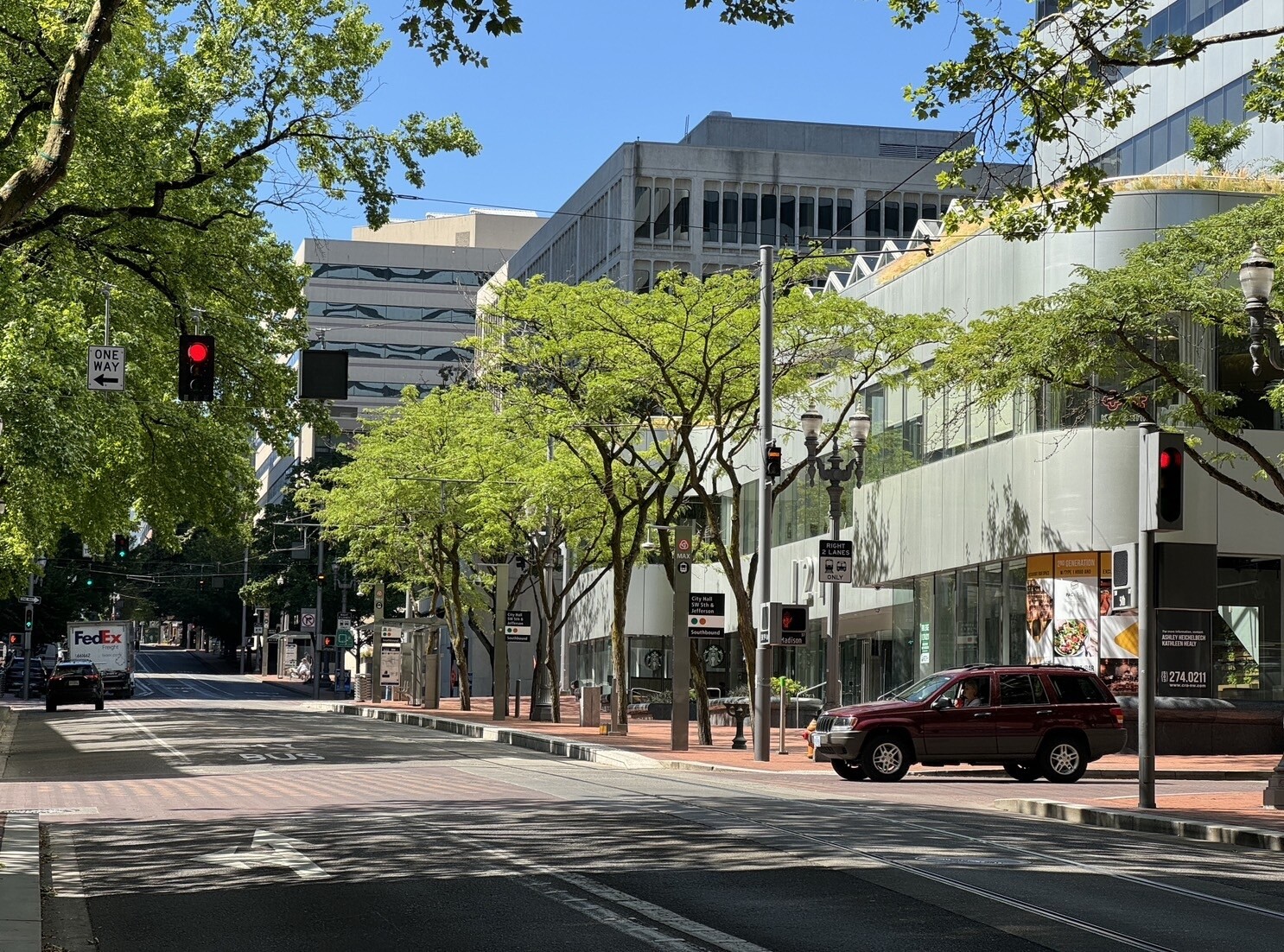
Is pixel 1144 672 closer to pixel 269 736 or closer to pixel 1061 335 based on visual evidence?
pixel 1061 335


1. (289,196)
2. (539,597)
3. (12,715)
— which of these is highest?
(289,196)

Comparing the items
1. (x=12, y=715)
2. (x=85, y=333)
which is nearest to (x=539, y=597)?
(x=12, y=715)

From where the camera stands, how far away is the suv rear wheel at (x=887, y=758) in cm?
2683

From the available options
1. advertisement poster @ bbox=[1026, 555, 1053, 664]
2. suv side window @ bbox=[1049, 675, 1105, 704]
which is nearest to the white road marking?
suv side window @ bbox=[1049, 675, 1105, 704]

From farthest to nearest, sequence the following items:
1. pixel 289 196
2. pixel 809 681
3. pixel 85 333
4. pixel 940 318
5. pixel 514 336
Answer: pixel 809 681 < pixel 514 336 < pixel 940 318 < pixel 85 333 < pixel 289 196

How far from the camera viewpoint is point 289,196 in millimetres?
27125

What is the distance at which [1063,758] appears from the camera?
90.3 feet

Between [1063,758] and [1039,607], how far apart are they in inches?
405

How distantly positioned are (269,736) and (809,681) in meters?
18.8

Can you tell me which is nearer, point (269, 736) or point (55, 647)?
point (269, 736)

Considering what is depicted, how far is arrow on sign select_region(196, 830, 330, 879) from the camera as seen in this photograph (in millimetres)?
13531

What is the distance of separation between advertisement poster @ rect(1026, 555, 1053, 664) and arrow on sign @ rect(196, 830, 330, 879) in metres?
24.2

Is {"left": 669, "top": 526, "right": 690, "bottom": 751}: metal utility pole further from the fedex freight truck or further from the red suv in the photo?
the fedex freight truck

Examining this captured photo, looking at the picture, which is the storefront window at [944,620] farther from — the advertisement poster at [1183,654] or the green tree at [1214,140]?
the green tree at [1214,140]
